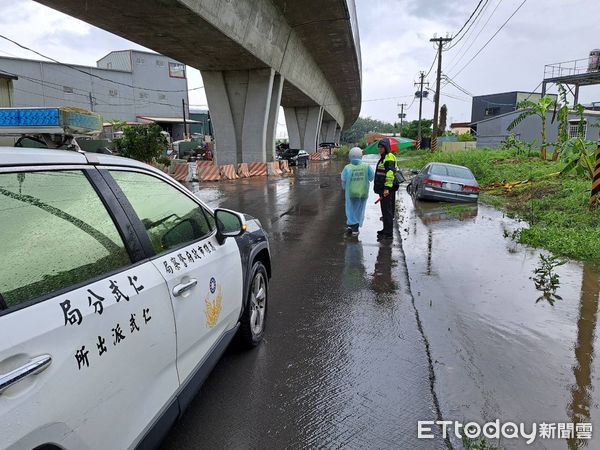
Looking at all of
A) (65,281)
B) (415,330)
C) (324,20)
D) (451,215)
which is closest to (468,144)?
(324,20)

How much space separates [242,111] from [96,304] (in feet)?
78.0

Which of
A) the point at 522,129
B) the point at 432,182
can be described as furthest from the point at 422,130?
the point at 432,182

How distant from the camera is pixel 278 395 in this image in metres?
3.16

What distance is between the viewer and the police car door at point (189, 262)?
2.36m

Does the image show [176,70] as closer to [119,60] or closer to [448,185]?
[119,60]

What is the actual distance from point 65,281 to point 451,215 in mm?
10746

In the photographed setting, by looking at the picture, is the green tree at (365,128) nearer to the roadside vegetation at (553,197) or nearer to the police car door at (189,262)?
the roadside vegetation at (553,197)

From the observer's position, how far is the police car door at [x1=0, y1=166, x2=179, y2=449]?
1.38 m

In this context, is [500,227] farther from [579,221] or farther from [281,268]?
[281,268]

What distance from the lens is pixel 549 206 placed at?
36.5 ft

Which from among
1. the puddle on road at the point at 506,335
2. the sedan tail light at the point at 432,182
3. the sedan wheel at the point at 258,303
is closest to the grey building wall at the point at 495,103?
the sedan tail light at the point at 432,182

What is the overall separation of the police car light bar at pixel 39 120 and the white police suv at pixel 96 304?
231 millimetres

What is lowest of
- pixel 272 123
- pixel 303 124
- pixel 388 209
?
pixel 388 209

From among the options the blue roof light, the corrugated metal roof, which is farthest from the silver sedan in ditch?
the corrugated metal roof
